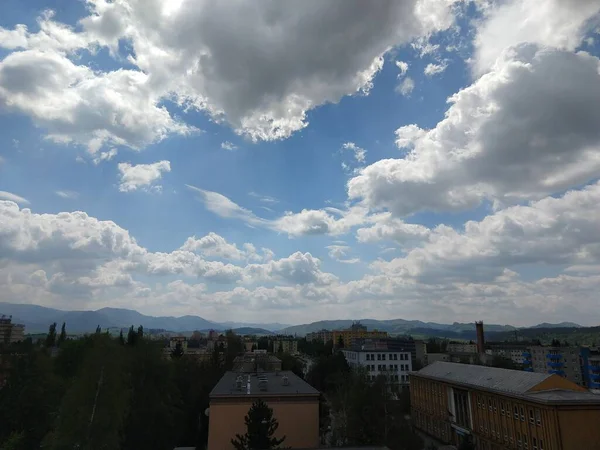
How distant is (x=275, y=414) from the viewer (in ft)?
135

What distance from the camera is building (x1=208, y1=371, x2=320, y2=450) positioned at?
39.8 metres

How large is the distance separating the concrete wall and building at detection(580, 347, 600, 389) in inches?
3644

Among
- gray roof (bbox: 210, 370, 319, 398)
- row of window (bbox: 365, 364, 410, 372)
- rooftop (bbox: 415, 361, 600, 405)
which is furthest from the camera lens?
row of window (bbox: 365, 364, 410, 372)

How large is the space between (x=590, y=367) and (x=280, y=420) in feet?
320

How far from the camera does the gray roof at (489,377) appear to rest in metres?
40.8

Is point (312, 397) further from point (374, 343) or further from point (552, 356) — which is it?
point (552, 356)

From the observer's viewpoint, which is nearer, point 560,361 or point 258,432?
point 258,432

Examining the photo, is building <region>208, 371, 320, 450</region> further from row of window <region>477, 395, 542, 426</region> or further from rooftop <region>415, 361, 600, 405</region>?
rooftop <region>415, 361, 600, 405</region>

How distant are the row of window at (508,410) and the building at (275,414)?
19.3 metres

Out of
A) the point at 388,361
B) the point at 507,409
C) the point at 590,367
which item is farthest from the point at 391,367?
the point at 507,409

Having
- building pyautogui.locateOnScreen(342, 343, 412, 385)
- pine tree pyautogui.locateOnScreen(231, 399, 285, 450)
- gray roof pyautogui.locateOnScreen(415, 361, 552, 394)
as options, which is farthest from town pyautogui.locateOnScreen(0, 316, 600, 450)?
building pyautogui.locateOnScreen(342, 343, 412, 385)

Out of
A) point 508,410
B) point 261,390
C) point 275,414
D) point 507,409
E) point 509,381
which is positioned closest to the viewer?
point 275,414

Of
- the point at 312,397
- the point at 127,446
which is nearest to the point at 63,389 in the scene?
the point at 127,446

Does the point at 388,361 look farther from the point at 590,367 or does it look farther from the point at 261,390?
the point at 261,390
